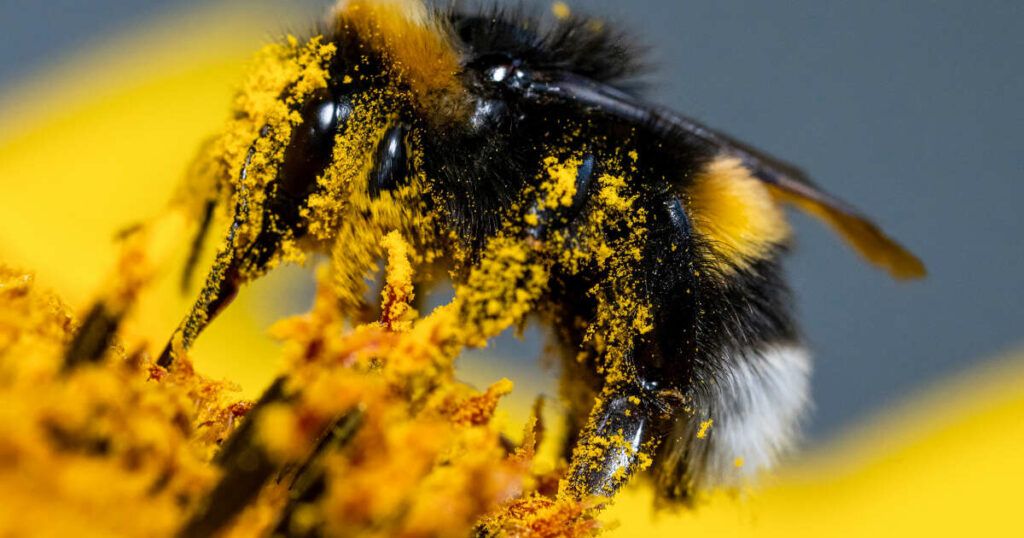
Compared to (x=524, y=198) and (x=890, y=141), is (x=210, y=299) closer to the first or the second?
(x=524, y=198)

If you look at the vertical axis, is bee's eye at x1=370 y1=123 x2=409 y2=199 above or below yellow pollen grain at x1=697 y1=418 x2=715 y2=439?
above

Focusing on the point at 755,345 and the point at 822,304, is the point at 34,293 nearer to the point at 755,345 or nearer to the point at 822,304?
the point at 755,345

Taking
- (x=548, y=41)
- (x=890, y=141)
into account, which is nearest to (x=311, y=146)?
(x=548, y=41)

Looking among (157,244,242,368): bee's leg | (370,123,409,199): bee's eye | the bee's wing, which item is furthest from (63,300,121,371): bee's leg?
the bee's wing

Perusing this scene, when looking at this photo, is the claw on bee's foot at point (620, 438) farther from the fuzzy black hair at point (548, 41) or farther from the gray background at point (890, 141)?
the gray background at point (890, 141)

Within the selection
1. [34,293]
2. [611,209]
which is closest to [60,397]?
[34,293]

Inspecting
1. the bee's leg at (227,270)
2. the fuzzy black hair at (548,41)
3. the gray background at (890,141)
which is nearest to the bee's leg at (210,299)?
the bee's leg at (227,270)

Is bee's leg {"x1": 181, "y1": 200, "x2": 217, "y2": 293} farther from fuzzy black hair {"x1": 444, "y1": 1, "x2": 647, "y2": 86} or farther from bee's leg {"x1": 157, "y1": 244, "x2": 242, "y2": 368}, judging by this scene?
fuzzy black hair {"x1": 444, "y1": 1, "x2": 647, "y2": 86}
